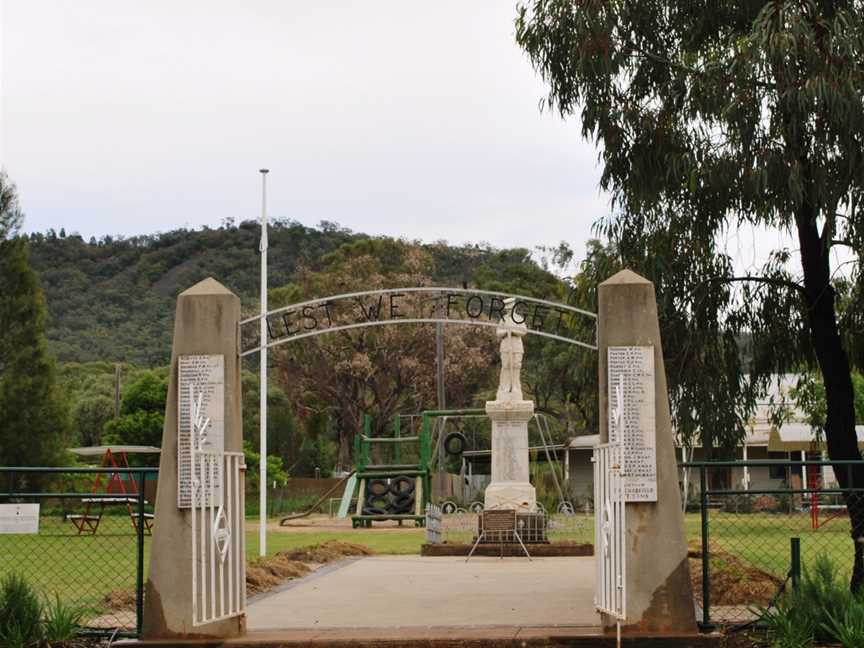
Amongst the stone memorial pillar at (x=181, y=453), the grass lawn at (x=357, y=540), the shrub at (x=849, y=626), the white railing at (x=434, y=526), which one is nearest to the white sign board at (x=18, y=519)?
the stone memorial pillar at (x=181, y=453)

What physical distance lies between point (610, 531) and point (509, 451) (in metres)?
13.6

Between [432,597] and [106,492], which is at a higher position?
[106,492]

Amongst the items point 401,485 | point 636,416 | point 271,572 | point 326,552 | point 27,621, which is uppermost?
point 636,416

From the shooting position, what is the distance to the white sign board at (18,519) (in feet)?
35.4

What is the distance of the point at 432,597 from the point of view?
13.6 m

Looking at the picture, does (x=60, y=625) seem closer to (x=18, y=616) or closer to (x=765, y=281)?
(x=18, y=616)

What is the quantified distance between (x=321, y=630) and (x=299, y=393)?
39.8 meters

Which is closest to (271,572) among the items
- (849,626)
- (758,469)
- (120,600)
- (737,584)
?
(120,600)

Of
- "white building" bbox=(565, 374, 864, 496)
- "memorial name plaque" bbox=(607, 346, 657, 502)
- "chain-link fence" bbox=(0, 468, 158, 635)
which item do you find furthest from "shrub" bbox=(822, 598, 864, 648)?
"white building" bbox=(565, 374, 864, 496)

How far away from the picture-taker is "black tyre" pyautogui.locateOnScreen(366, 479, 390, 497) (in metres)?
35.0

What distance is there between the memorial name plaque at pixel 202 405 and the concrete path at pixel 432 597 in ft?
5.05

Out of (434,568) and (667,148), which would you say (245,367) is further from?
(667,148)

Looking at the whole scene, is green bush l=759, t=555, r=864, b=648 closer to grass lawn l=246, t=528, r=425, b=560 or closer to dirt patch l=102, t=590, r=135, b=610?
dirt patch l=102, t=590, r=135, b=610

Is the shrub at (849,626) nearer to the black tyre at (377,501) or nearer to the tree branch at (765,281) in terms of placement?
the tree branch at (765,281)
